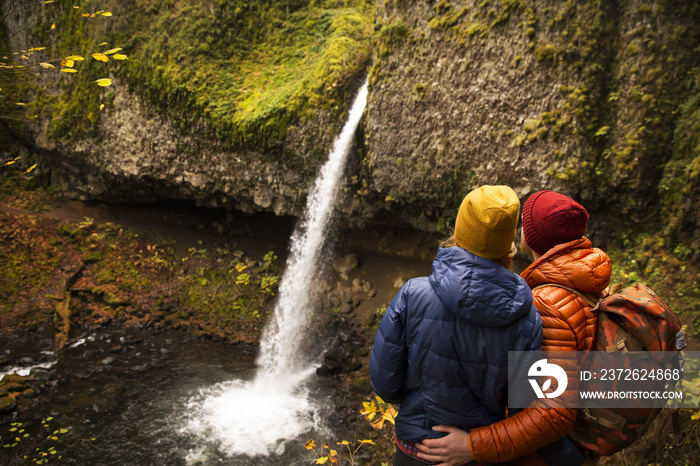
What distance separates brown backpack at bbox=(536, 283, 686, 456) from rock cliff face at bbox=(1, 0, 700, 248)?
5013 mm

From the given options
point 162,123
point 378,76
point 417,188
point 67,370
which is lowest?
point 67,370

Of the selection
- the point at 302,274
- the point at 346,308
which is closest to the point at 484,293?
the point at 302,274

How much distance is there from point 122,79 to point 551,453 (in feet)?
38.0

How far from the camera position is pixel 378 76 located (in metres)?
7.45

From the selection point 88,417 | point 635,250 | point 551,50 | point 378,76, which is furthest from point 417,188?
point 88,417

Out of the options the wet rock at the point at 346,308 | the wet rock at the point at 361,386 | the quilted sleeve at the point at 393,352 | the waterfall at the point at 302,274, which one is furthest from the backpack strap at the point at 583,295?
the wet rock at the point at 346,308

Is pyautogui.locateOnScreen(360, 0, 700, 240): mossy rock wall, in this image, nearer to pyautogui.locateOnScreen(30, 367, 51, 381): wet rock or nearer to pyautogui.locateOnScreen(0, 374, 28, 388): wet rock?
pyautogui.locateOnScreen(30, 367, 51, 381): wet rock

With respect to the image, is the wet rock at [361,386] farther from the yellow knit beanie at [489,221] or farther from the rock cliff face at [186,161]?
the yellow knit beanie at [489,221]

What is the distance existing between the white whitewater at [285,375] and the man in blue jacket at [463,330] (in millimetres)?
5178

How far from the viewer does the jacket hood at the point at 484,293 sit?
151cm

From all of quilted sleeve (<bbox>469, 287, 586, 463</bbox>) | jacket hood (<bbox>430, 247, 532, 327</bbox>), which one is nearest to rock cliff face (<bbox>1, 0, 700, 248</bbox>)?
quilted sleeve (<bbox>469, 287, 586, 463</bbox>)

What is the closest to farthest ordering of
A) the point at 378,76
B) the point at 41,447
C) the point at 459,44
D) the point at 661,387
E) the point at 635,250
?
the point at 661,387
the point at 41,447
the point at 635,250
the point at 459,44
the point at 378,76

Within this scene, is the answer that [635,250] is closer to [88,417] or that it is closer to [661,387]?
[661,387]

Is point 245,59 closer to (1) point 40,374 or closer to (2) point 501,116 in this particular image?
(2) point 501,116
